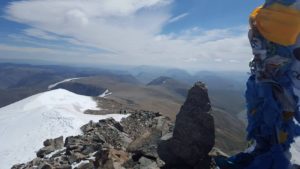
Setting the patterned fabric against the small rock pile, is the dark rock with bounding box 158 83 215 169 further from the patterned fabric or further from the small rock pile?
the patterned fabric

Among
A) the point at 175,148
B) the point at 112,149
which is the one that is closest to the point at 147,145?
A: the point at 112,149

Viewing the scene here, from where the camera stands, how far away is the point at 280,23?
8.29 metres

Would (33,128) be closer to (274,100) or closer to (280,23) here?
(274,100)

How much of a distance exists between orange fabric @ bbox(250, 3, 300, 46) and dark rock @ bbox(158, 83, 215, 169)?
411cm

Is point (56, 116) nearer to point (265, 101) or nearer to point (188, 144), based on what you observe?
point (188, 144)

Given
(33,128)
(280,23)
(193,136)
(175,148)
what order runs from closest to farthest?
(280,23)
(193,136)
(175,148)
(33,128)

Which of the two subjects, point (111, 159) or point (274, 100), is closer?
point (274, 100)

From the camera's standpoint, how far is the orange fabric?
8.23 m

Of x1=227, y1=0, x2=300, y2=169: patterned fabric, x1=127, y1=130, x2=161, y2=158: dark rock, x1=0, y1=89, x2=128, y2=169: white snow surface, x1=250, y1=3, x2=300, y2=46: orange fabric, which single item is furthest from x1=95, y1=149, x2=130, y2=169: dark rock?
x1=0, y1=89, x2=128, y2=169: white snow surface

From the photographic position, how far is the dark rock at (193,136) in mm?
11570

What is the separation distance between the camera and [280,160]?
8.44 m

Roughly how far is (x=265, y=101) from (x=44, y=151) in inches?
819

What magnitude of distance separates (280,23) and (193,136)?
5.02 m

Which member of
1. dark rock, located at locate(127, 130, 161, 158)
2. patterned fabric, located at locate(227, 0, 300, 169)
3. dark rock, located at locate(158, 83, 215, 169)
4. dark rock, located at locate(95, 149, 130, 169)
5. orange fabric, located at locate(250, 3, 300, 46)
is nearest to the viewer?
orange fabric, located at locate(250, 3, 300, 46)
